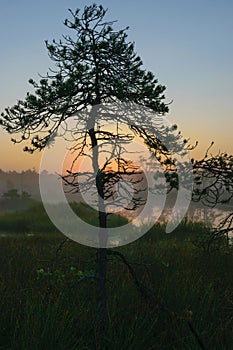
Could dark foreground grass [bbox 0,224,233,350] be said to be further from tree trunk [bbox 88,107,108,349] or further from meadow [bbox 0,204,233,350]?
tree trunk [bbox 88,107,108,349]

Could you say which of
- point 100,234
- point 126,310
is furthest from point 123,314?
point 100,234

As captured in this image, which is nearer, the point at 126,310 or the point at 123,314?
the point at 123,314

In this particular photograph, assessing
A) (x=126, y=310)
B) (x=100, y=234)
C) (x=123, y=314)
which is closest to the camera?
(x=100, y=234)

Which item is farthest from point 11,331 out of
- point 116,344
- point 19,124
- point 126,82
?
point 126,82

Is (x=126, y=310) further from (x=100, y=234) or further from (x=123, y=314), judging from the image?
(x=100, y=234)

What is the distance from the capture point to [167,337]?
4.19m

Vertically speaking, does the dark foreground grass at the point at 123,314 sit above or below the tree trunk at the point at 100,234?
below

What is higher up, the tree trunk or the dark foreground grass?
the tree trunk

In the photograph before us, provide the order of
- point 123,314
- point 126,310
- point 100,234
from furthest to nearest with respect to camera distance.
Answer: point 126,310 < point 123,314 < point 100,234

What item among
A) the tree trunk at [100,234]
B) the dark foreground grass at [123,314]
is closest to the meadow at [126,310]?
the dark foreground grass at [123,314]

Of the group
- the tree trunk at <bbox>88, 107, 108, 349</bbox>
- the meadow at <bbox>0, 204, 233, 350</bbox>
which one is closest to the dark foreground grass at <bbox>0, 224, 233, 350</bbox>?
the meadow at <bbox>0, 204, 233, 350</bbox>

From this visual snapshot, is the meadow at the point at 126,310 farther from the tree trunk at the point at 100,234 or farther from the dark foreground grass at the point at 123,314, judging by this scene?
the tree trunk at the point at 100,234

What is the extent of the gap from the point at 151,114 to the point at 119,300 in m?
2.67

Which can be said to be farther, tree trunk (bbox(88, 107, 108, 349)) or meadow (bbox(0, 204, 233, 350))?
tree trunk (bbox(88, 107, 108, 349))
